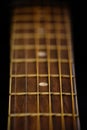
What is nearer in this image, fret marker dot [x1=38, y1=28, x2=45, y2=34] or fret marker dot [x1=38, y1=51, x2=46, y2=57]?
fret marker dot [x1=38, y1=51, x2=46, y2=57]

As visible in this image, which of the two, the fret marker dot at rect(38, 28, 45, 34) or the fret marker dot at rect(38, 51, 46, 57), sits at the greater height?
the fret marker dot at rect(38, 28, 45, 34)

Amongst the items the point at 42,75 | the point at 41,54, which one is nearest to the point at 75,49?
the point at 41,54

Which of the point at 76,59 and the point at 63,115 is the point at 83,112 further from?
the point at 76,59

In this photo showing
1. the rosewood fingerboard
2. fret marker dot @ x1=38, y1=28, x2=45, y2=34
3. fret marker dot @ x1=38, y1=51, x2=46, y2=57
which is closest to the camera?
the rosewood fingerboard

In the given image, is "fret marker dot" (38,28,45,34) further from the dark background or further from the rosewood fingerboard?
the dark background

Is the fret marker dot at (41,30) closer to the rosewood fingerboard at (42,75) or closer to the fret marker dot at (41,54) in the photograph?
the rosewood fingerboard at (42,75)

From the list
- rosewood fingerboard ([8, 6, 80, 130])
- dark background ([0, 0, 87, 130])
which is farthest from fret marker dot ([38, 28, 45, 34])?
dark background ([0, 0, 87, 130])
